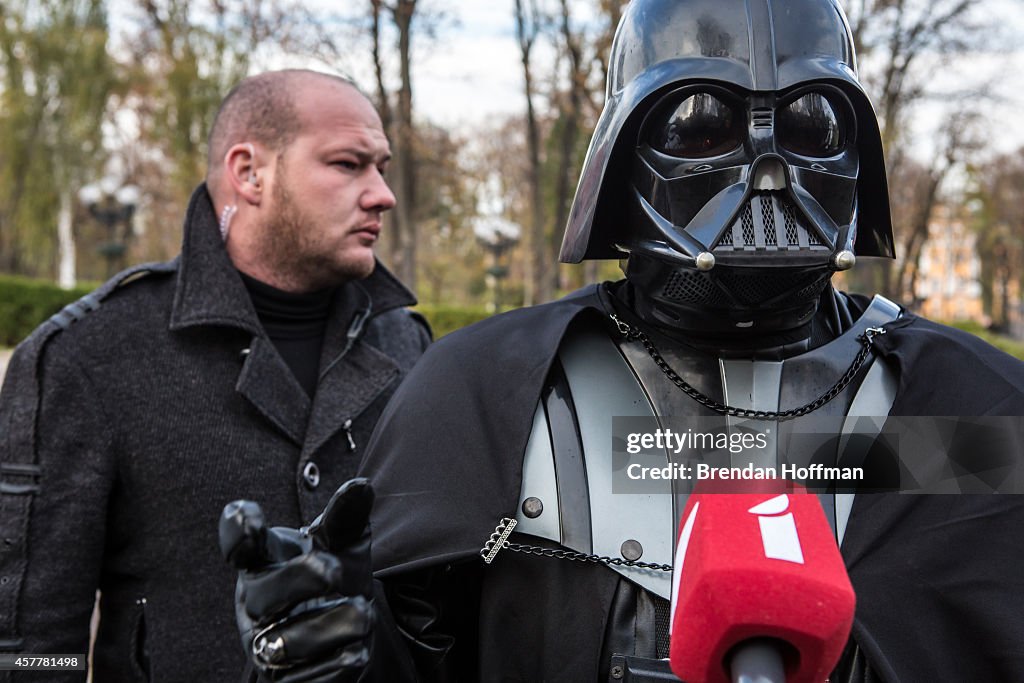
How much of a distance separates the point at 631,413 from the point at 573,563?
31 centimetres

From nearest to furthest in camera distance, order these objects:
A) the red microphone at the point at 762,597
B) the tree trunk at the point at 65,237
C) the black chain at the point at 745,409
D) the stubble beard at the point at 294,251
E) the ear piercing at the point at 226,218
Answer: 1. the red microphone at the point at 762,597
2. the black chain at the point at 745,409
3. the stubble beard at the point at 294,251
4. the ear piercing at the point at 226,218
5. the tree trunk at the point at 65,237

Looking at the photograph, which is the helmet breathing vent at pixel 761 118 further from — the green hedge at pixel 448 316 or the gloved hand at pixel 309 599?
the green hedge at pixel 448 316

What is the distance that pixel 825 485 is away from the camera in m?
1.67

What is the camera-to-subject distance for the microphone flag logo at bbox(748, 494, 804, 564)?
1.10 m

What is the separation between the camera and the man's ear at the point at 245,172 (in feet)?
9.11

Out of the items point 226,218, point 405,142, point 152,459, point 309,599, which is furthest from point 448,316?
point 309,599

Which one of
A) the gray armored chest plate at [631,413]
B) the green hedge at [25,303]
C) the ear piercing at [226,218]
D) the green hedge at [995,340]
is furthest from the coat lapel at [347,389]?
the green hedge at [25,303]

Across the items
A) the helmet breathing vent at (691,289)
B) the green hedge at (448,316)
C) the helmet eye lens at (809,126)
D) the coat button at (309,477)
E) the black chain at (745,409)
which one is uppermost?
the helmet eye lens at (809,126)

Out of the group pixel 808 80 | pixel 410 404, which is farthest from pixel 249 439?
pixel 808 80

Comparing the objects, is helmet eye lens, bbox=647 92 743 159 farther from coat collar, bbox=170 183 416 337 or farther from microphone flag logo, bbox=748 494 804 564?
coat collar, bbox=170 183 416 337

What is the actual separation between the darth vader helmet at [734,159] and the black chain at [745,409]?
0.07 m

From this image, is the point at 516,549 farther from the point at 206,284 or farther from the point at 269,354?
the point at 206,284

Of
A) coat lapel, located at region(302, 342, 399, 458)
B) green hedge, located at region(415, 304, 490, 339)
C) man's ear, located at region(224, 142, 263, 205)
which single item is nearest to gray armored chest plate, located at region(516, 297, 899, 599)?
coat lapel, located at region(302, 342, 399, 458)

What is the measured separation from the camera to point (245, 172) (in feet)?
9.23
